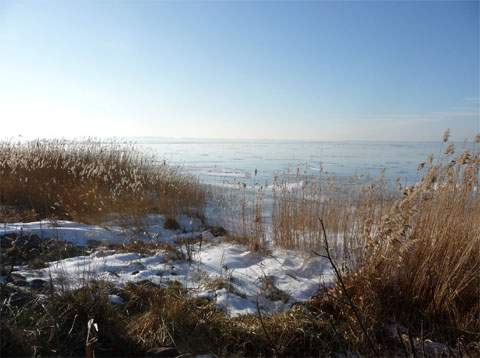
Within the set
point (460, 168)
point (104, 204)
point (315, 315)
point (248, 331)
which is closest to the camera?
point (248, 331)

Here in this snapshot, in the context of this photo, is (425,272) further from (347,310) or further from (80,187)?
(80,187)

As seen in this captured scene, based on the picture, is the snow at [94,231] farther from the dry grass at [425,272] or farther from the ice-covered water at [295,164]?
the dry grass at [425,272]

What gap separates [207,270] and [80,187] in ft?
15.0

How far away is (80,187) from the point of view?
7203mm

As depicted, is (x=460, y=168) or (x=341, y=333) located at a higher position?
(x=460, y=168)

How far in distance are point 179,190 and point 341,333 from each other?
5.75 metres

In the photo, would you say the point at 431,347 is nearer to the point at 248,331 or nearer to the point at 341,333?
the point at 341,333

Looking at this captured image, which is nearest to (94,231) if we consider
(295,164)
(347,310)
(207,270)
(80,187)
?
(207,270)

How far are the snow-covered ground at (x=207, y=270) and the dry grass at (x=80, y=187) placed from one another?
3.12 ft

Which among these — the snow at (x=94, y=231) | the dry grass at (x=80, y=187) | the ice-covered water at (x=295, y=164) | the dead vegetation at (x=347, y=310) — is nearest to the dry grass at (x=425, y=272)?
the dead vegetation at (x=347, y=310)

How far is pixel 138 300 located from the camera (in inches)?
117

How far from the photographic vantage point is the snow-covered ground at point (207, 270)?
317cm

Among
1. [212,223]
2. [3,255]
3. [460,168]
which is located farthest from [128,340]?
[212,223]

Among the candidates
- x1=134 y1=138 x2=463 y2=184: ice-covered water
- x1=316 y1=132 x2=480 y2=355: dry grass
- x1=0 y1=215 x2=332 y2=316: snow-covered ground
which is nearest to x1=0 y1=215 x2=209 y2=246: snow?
x1=0 y1=215 x2=332 y2=316: snow-covered ground
